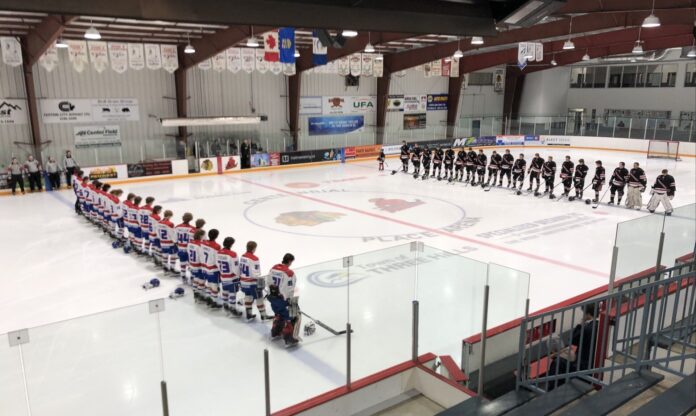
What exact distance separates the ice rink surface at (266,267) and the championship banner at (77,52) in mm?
4409

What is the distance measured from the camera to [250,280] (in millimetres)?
6910

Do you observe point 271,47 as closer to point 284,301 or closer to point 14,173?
point 14,173

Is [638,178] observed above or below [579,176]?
above

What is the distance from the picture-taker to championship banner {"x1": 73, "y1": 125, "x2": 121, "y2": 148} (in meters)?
21.8

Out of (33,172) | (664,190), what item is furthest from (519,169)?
(33,172)

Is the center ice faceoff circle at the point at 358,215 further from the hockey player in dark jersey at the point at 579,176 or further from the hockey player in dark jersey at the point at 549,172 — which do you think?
the hockey player in dark jersey at the point at 579,176

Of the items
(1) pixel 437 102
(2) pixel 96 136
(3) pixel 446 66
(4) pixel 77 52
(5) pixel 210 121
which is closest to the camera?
(4) pixel 77 52

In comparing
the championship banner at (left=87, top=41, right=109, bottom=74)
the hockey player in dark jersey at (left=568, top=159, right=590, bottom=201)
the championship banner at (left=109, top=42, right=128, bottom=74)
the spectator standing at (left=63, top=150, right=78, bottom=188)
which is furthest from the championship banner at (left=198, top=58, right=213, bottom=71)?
the hockey player in dark jersey at (left=568, top=159, right=590, bottom=201)

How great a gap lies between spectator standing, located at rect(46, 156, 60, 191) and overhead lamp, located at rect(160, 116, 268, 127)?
4807 millimetres

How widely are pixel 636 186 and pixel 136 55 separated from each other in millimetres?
16482

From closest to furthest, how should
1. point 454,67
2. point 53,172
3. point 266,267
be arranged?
1. point 266,267
2. point 53,172
3. point 454,67

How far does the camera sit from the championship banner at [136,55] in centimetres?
1841

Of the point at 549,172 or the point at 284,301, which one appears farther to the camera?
the point at 549,172

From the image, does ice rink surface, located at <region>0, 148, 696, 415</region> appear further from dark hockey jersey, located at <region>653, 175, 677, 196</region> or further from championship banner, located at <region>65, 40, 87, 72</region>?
championship banner, located at <region>65, 40, 87, 72</region>
